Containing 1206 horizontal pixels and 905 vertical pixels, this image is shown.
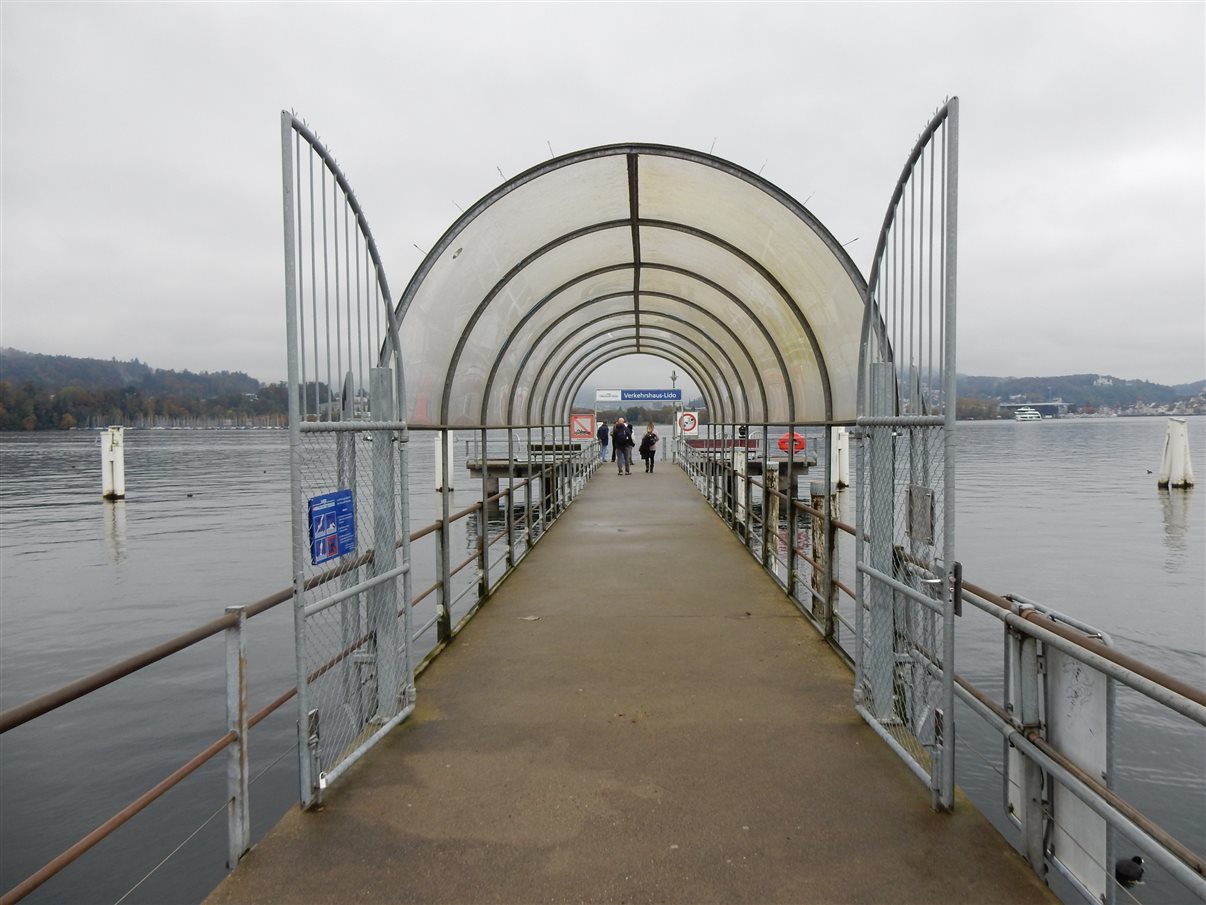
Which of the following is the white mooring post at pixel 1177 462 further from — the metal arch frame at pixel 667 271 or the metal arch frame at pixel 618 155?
the metal arch frame at pixel 618 155

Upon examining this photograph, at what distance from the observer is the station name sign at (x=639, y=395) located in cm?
2778

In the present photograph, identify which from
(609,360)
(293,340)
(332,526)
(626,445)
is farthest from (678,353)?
(293,340)

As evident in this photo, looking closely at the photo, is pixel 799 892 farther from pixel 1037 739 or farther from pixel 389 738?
pixel 389 738

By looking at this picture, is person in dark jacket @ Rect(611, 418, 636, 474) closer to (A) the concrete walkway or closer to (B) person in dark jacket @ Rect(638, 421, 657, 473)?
(B) person in dark jacket @ Rect(638, 421, 657, 473)

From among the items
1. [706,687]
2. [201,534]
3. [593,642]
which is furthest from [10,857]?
[201,534]

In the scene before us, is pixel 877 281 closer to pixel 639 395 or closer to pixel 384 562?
pixel 384 562

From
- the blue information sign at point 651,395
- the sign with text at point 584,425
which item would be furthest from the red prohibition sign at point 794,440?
the sign with text at point 584,425

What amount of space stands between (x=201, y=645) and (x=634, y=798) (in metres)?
10.2

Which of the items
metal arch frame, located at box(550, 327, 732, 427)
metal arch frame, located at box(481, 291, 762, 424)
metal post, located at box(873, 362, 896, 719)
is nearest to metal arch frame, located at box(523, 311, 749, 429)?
metal arch frame, located at box(550, 327, 732, 427)

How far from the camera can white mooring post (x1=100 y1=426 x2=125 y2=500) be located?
28797mm

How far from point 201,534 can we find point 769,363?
715 inches

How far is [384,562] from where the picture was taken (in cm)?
416

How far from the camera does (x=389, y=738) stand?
4043 mm

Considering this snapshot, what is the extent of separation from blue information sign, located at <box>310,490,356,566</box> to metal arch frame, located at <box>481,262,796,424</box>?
437 cm
